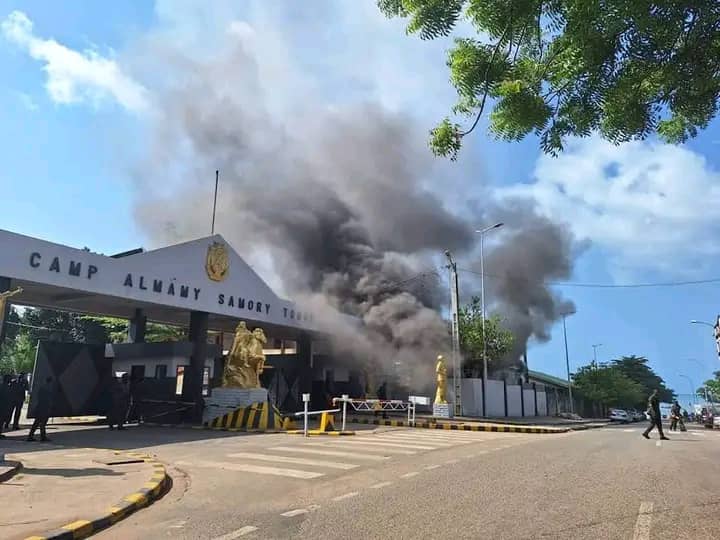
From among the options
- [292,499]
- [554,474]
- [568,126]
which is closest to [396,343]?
[554,474]

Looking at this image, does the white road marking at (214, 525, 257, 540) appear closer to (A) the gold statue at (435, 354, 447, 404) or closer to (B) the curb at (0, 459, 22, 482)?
(B) the curb at (0, 459, 22, 482)

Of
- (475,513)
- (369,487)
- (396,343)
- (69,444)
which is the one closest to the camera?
(475,513)

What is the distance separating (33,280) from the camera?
12.8 meters

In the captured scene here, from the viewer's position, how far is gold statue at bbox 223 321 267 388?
56.3ft

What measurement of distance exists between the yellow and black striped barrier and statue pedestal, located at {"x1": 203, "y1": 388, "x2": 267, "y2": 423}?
377 mm

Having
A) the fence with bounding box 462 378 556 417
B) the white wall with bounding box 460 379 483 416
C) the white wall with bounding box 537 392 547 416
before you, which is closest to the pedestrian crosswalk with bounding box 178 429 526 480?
Result: the white wall with bounding box 460 379 483 416

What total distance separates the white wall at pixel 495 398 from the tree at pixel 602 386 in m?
26.6

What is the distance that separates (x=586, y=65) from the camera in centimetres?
418

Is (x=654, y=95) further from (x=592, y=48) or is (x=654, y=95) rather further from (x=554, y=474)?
(x=554, y=474)

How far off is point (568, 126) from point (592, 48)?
0.93 metres

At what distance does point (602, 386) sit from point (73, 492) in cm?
5616

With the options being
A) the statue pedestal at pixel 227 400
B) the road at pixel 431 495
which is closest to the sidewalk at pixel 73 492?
the road at pixel 431 495

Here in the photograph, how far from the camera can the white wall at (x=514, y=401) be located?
31.7 metres

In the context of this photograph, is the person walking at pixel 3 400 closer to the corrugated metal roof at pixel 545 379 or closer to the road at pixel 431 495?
the road at pixel 431 495
